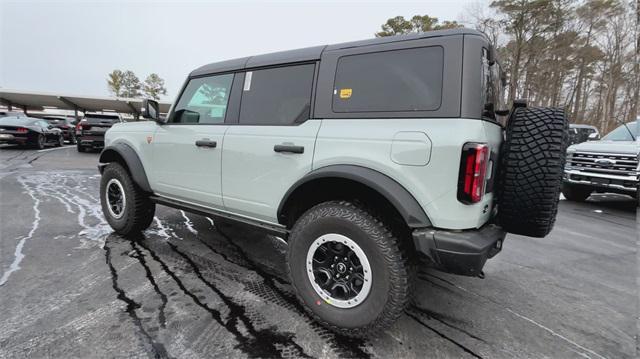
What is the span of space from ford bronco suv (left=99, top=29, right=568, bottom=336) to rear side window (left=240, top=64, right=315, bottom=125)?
10 millimetres

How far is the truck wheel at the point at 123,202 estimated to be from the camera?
3.42 metres

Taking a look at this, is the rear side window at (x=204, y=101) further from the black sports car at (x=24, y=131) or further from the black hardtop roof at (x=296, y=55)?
the black sports car at (x=24, y=131)

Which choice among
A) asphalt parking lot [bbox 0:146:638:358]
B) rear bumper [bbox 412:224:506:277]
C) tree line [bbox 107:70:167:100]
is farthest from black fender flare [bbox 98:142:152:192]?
tree line [bbox 107:70:167:100]

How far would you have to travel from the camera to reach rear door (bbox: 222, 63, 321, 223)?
2227 millimetres

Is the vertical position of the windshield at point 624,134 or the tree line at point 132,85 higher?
the tree line at point 132,85

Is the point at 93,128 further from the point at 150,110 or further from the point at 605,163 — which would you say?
the point at 605,163

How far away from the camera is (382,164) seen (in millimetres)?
1863

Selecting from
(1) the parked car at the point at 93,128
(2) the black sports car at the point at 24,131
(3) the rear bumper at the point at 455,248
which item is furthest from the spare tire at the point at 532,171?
(2) the black sports car at the point at 24,131

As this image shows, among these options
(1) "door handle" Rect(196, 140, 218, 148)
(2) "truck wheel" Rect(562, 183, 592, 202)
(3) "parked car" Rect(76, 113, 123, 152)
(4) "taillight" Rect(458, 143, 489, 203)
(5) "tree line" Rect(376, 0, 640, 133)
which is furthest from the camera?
(5) "tree line" Rect(376, 0, 640, 133)

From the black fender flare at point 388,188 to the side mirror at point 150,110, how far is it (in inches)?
84.5

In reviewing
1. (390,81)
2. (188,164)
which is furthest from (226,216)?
(390,81)

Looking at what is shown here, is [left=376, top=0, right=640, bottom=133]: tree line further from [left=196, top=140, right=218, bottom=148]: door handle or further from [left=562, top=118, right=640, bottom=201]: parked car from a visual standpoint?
[left=196, top=140, right=218, bottom=148]: door handle

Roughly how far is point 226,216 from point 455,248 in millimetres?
1905

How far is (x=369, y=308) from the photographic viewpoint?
1874 millimetres
